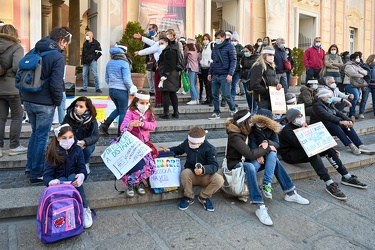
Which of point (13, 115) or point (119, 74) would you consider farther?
point (119, 74)

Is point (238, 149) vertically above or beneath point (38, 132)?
beneath

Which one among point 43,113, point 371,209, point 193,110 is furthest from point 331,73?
point 43,113

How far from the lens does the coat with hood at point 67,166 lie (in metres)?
3.45

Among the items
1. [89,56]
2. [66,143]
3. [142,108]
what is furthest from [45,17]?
[66,143]

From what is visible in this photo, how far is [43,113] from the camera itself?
160 inches

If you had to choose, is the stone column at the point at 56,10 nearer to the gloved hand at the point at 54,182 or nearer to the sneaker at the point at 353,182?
the gloved hand at the point at 54,182

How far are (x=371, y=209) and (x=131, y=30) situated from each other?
9587 millimetres

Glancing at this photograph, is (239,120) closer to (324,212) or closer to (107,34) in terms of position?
(324,212)

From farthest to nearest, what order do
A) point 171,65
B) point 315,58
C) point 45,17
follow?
point 45,17 → point 315,58 → point 171,65

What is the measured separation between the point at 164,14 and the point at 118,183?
389 inches

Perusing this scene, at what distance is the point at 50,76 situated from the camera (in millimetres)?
3973

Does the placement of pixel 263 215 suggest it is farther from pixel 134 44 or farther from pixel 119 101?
pixel 134 44

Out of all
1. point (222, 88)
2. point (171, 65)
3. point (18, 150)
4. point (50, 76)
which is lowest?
point (18, 150)

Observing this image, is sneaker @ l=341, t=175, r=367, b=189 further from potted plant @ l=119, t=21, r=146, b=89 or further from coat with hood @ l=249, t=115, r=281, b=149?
potted plant @ l=119, t=21, r=146, b=89
